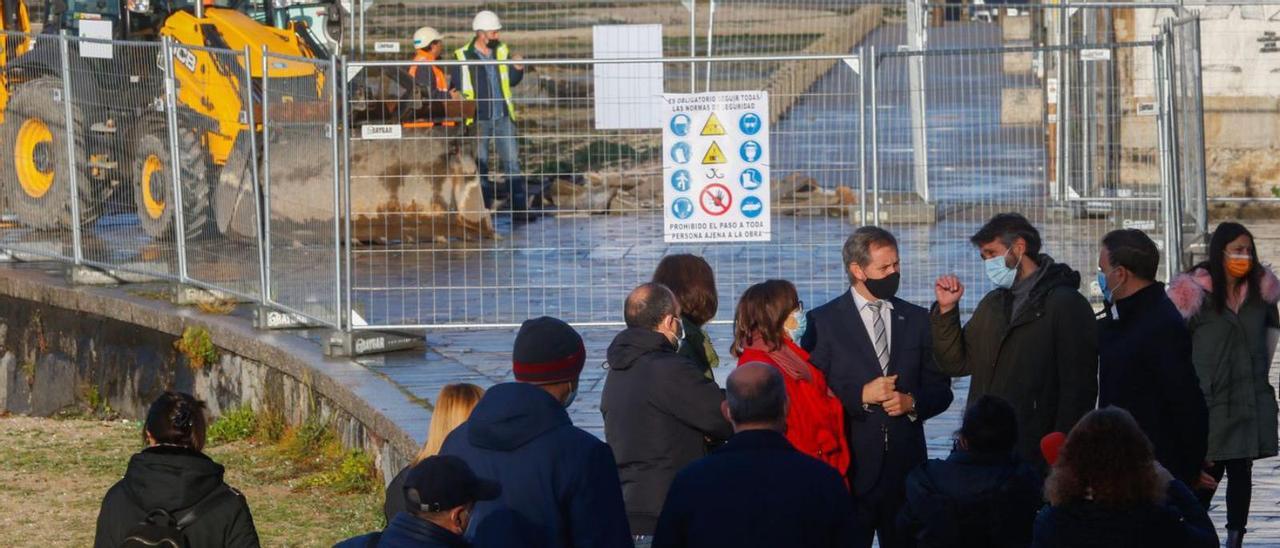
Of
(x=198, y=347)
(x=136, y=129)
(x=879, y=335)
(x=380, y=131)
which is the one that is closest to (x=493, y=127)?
(x=380, y=131)

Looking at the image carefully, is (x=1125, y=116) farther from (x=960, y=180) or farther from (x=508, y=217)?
(x=508, y=217)

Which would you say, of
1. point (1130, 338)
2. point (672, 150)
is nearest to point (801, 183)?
point (672, 150)

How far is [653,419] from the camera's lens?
646cm

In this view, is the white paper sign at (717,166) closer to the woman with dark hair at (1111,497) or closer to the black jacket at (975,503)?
the black jacket at (975,503)

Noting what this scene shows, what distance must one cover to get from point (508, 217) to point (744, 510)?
20.9ft

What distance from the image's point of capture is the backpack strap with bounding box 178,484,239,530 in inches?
242

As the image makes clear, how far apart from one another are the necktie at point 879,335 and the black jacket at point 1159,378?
2.52 ft

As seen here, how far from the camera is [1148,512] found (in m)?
5.27

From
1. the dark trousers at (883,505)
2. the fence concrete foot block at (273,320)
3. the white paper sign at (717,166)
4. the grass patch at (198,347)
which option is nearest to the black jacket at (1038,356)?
the dark trousers at (883,505)

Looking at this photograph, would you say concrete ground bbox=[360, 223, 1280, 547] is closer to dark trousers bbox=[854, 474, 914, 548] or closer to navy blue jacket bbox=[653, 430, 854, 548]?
dark trousers bbox=[854, 474, 914, 548]

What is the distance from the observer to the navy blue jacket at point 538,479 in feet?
17.4

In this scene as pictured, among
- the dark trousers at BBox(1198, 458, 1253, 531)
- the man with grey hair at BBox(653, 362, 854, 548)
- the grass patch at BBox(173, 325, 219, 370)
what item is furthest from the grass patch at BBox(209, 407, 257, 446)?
the man with grey hair at BBox(653, 362, 854, 548)

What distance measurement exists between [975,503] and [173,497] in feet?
7.78

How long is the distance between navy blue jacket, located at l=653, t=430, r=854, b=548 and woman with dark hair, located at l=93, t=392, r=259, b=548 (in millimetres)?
1567
